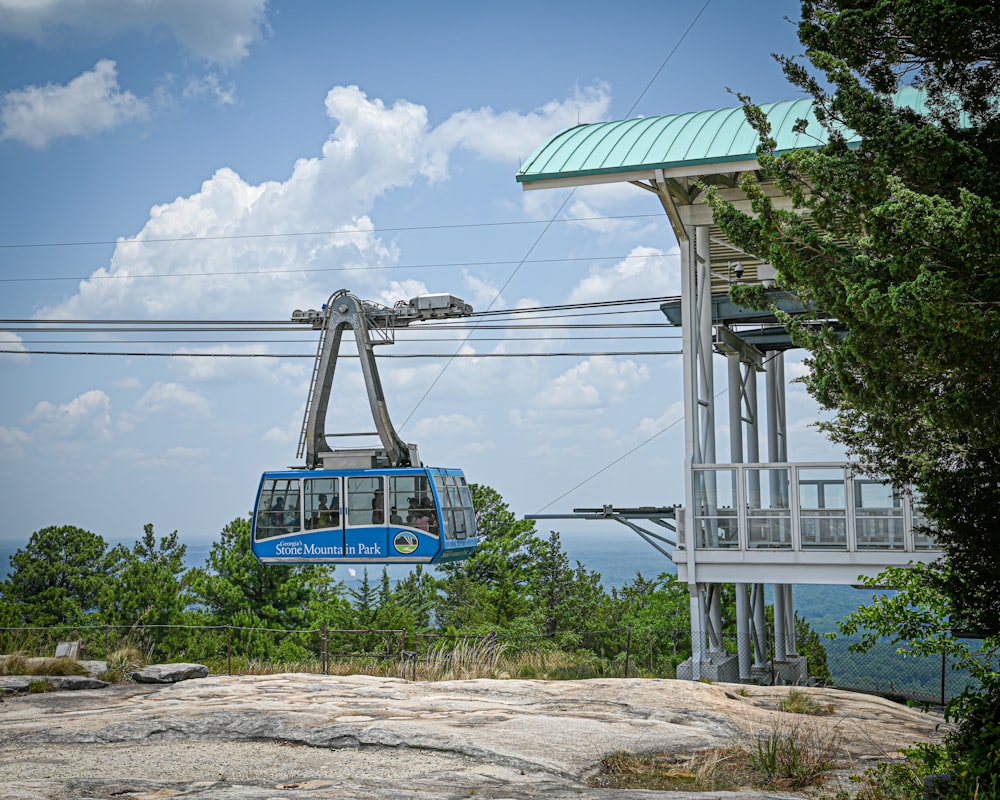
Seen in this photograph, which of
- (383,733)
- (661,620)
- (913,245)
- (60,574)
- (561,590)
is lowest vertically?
(661,620)

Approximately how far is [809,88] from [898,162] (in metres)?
1.20

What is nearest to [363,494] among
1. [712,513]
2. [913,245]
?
[712,513]

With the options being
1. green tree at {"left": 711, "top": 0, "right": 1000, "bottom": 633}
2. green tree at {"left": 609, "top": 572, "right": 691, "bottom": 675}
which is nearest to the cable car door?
green tree at {"left": 609, "top": 572, "right": 691, "bottom": 675}

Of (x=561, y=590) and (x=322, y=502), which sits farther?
(x=561, y=590)

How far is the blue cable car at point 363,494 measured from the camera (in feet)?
70.0

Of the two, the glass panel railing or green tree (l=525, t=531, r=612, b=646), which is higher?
the glass panel railing

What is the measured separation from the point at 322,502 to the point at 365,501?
0.99 m

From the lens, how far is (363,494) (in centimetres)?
2170

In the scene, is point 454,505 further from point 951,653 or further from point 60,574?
point 60,574

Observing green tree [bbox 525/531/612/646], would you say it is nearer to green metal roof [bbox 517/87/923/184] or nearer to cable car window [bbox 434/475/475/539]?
cable car window [bbox 434/475/475/539]

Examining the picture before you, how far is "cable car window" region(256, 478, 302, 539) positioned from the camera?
22.2 meters

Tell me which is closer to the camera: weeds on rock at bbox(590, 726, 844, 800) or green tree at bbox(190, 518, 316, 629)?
weeds on rock at bbox(590, 726, 844, 800)

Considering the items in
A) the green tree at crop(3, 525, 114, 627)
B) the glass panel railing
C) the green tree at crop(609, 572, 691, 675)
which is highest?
the glass panel railing

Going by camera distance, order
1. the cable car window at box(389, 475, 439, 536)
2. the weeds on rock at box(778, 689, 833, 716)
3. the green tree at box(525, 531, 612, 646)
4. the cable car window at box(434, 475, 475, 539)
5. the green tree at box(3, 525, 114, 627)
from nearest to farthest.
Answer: the weeds on rock at box(778, 689, 833, 716) < the cable car window at box(389, 475, 439, 536) < the cable car window at box(434, 475, 475, 539) < the green tree at box(3, 525, 114, 627) < the green tree at box(525, 531, 612, 646)
